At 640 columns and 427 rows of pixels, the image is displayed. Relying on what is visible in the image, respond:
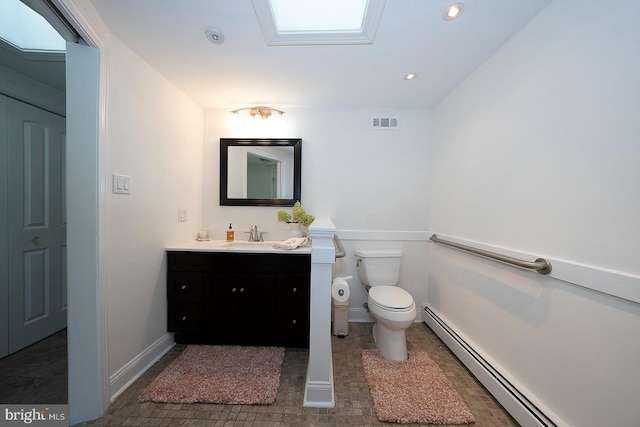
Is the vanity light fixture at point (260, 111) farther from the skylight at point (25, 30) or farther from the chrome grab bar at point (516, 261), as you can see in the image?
the chrome grab bar at point (516, 261)

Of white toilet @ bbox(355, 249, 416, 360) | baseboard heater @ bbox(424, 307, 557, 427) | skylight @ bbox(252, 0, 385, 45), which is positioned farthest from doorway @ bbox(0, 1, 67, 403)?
baseboard heater @ bbox(424, 307, 557, 427)

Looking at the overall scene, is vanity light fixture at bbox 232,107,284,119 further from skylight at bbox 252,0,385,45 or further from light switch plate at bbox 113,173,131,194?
light switch plate at bbox 113,173,131,194

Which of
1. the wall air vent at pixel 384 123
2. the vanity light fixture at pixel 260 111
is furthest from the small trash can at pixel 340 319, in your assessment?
the vanity light fixture at pixel 260 111

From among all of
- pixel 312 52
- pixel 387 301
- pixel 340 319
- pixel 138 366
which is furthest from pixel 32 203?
pixel 387 301

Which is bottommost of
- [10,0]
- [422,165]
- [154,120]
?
[422,165]

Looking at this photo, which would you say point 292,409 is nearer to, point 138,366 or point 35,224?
point 138,366

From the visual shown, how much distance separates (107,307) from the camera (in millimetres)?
1277

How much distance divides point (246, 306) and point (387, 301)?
3.72ft

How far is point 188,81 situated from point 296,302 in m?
2.02

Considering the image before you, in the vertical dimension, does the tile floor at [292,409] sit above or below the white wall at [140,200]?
below

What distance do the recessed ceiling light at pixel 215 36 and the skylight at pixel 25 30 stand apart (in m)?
1.01

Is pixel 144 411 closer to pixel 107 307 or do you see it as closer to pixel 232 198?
pixel 107 307

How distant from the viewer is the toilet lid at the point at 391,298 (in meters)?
1.60

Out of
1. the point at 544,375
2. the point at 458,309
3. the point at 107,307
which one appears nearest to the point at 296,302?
the point at 107,307
